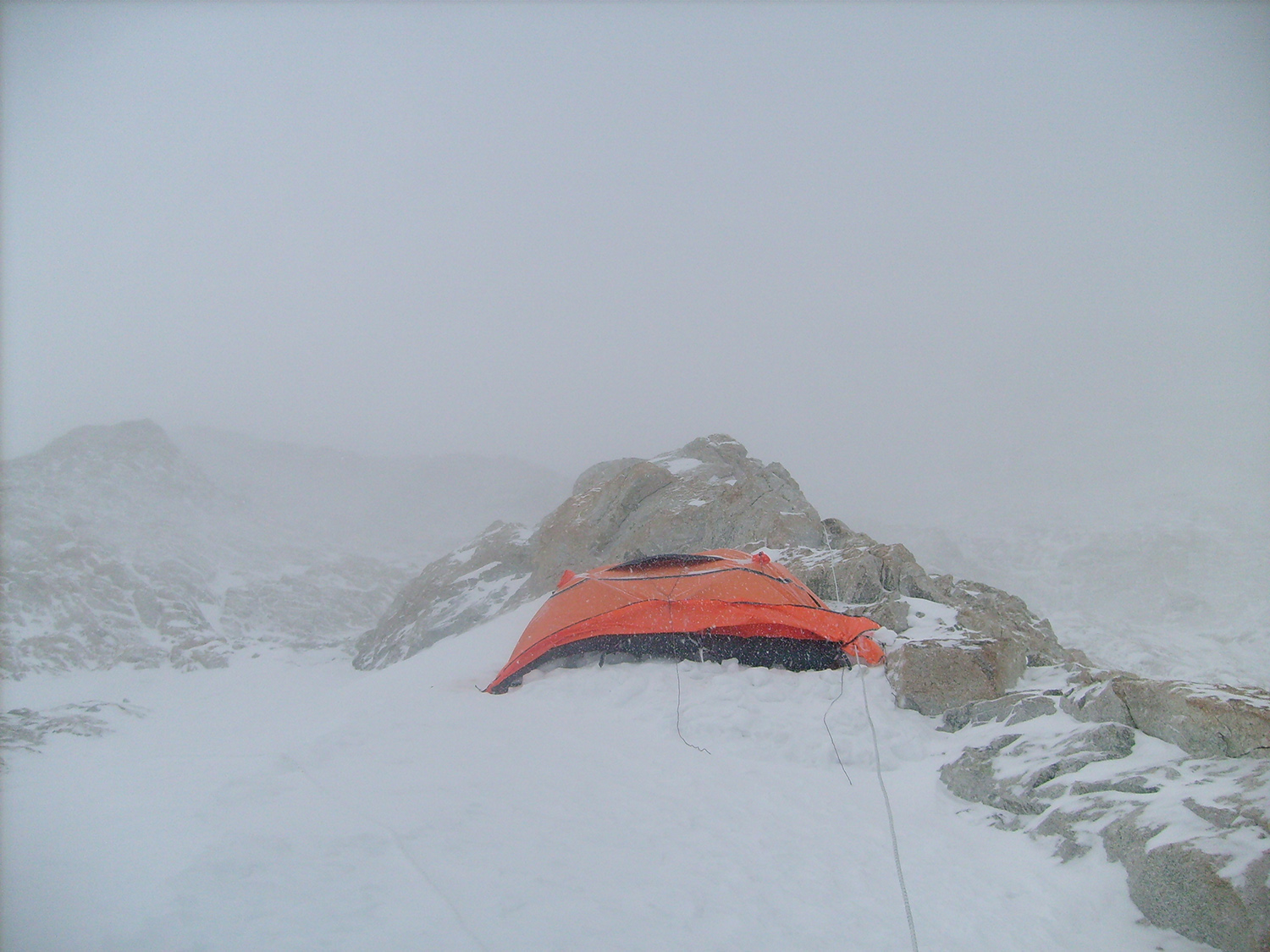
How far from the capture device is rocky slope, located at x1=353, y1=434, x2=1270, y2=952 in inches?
132

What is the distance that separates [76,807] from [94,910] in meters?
2.06

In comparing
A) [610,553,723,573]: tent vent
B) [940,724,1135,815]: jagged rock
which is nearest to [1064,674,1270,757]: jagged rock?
[940,724,1135,815]: jagged rock

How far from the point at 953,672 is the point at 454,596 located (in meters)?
16.4

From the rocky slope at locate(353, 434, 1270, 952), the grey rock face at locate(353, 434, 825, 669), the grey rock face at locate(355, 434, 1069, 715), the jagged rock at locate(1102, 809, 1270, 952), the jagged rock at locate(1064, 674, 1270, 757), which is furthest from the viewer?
the grey rock face at locate(353, 434, 825, 669)

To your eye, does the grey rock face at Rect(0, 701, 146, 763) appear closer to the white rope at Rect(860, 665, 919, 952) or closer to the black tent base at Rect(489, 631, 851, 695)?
the black tent base at Rect(489, 631, 851, 695)

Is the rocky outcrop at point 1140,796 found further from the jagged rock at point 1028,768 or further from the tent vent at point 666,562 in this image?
the tent vent at point 666,562

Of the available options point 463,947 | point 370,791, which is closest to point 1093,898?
point 463,947

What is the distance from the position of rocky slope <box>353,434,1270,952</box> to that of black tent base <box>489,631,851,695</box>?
3.45ft

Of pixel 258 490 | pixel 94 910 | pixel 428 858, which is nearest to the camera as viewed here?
pixel 94 910

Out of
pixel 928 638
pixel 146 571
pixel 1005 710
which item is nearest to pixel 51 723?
pixel 928 638

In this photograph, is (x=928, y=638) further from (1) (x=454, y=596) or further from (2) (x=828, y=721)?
(1) (x=454, y=596)

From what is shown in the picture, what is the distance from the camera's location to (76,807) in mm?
3988

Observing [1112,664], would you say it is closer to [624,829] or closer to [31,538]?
[624,829]

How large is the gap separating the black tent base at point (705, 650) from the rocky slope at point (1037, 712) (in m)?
1.05
